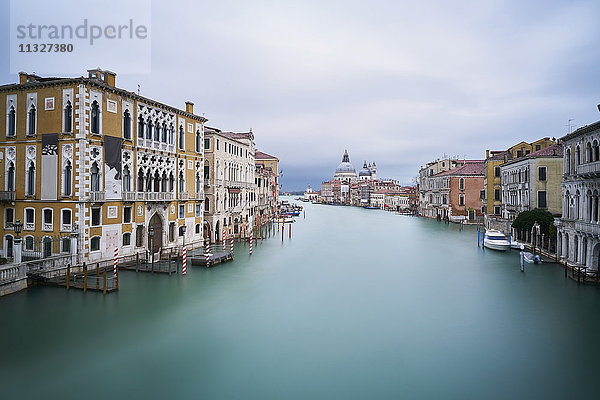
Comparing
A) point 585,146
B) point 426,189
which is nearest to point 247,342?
point 585,146

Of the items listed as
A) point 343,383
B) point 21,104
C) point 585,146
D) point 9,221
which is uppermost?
point 21,104

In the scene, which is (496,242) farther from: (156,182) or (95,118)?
(95,118)

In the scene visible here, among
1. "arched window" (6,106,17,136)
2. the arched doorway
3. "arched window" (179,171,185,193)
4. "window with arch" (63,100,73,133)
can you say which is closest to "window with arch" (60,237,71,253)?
"window with arch" (63,100,73,133)

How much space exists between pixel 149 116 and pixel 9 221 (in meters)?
7.84

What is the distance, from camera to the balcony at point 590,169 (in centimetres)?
1530

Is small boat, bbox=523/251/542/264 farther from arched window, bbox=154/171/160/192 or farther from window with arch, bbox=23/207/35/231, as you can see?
window with arch, bbox=23/207/35/231

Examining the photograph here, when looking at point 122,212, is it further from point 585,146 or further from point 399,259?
point 585,146

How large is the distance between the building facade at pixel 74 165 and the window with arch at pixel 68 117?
42mm

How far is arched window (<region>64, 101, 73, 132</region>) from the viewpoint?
16391 mm

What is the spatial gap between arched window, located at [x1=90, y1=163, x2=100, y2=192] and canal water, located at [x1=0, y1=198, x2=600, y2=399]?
4042 mm

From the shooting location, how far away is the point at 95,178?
1698cm

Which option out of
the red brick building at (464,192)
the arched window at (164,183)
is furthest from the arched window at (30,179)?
the red brick building at (464,192)

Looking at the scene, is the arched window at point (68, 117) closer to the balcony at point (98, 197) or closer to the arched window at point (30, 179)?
the arched window at point (30, 179)

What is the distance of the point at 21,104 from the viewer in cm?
1702
